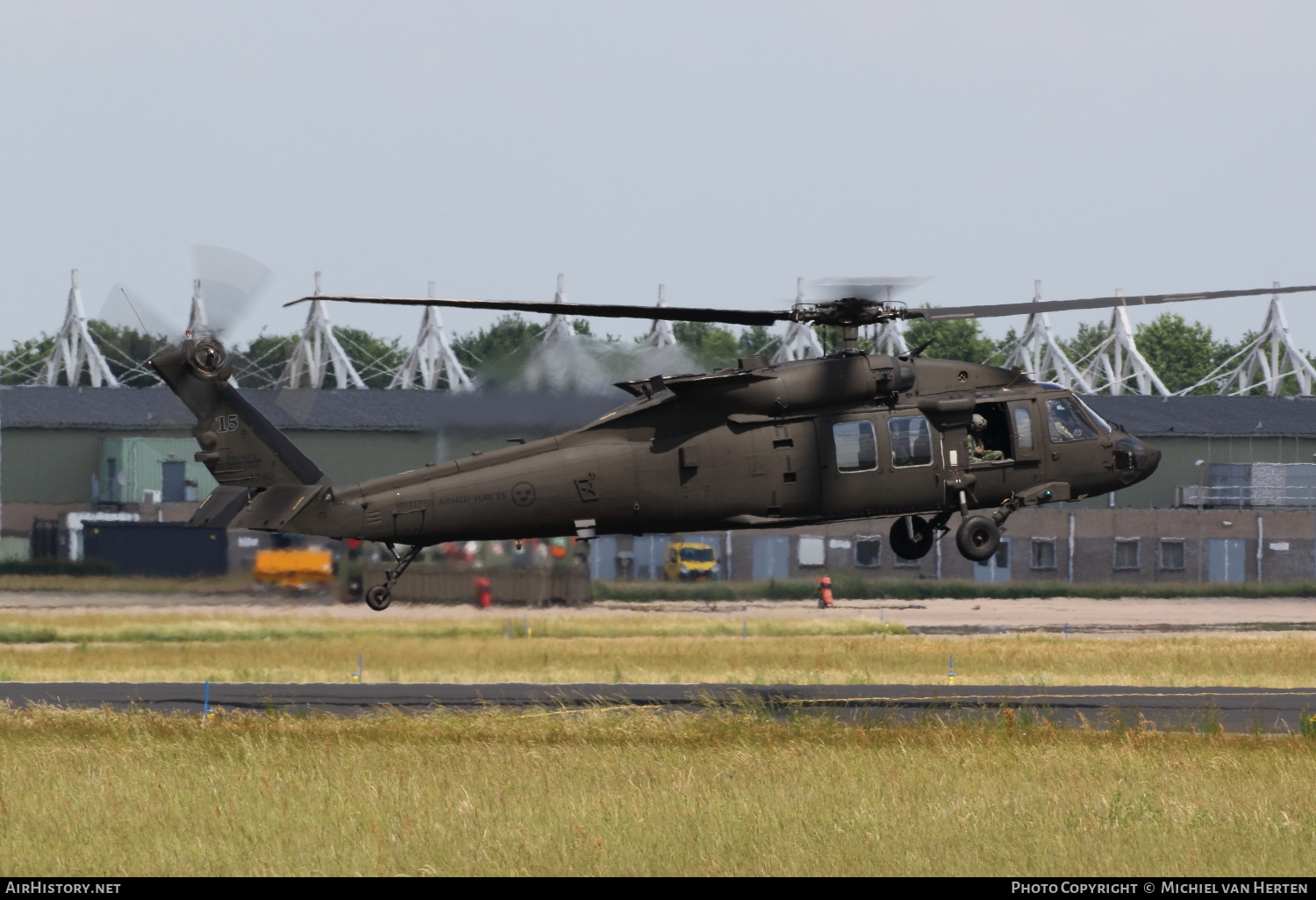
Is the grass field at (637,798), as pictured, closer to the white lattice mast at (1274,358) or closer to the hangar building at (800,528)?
the hangar building at (800,528)

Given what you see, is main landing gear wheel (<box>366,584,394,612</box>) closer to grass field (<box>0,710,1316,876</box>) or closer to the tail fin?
the tail fin

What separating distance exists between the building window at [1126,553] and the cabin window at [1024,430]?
159 ft

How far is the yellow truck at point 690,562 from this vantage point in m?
64.2

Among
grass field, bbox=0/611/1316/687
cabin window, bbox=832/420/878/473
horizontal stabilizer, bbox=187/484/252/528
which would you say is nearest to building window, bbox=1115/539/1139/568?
grass field, bbox=0/611/1316/687

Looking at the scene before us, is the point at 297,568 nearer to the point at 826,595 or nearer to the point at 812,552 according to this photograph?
the point at 826,595

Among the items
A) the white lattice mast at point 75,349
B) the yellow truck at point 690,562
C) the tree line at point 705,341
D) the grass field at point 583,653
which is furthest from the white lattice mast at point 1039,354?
the white lattice mast at point 75,349

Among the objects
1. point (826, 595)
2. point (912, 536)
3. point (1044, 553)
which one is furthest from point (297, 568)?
point (1044, 553)

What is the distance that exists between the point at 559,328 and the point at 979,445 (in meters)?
45.0

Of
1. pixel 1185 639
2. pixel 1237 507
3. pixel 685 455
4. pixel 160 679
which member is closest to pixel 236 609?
pixel 160 679

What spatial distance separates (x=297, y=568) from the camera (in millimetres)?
45031

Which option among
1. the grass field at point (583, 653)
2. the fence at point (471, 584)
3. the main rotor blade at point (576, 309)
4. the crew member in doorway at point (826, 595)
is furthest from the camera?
the crew member in doorway at point (826, 595)

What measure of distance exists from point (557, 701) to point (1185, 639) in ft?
86.8

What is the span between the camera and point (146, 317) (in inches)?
979

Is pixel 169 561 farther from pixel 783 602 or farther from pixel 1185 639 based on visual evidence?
pixel 1185 639
